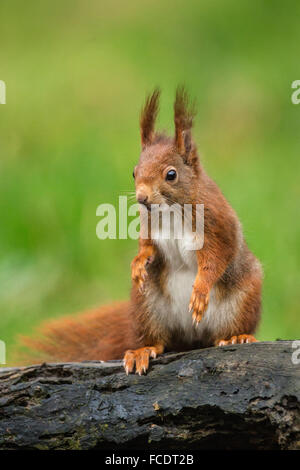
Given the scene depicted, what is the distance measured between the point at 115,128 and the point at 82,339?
2587 millimetres

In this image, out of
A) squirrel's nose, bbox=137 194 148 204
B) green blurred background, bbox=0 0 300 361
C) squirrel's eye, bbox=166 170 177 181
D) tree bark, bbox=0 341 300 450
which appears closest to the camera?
tree bark, bbox=0 341 300 450

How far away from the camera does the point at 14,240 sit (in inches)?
165

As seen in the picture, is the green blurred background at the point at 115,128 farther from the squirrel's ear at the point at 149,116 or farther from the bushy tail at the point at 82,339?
the squirrel's ear at the point at 149,116

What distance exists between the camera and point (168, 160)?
7.91 ft

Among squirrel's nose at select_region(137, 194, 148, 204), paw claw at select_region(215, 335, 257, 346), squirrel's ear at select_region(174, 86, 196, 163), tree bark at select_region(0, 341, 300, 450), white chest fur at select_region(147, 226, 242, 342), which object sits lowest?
tree bark at select_region(0, 341, 300, 450)

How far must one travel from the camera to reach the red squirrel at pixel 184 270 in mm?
2396

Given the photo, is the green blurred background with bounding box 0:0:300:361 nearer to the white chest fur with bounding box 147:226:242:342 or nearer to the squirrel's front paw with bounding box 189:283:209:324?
the white chest fur with bounding box 147:226:242:342

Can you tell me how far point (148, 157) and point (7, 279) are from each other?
1.63m

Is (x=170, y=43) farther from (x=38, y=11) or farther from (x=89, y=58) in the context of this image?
(x=38, y=11)

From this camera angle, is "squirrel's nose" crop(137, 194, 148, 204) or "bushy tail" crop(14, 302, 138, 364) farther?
"bushy tail" crop(14, 302, 138, 364)

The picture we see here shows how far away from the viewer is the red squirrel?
2.40 m

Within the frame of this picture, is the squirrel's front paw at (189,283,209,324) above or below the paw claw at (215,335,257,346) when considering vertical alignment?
above

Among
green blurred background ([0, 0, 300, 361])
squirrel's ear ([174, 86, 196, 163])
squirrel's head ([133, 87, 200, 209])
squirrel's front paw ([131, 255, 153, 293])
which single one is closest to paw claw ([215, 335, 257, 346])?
squirrel's front paw ([131, 255, 153, 293])

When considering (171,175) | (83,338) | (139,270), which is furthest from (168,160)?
(83,338)
